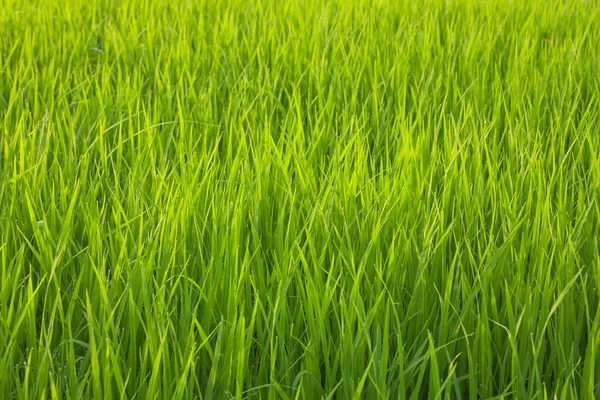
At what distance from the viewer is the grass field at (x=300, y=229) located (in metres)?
0.92

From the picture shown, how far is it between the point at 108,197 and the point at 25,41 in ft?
3.65

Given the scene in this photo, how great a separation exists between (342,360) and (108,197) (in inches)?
27.6

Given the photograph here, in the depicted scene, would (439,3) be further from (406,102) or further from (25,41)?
(25,41)


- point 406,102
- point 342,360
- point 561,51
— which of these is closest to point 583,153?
point 406,102

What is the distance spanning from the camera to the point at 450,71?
2061 millimetres

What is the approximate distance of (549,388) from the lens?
3.11 ft

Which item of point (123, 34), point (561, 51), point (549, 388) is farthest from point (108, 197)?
point (561, 51)

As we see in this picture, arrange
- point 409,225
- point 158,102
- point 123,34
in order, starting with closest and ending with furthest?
point 409,225 < point 158,102 < point 123,34

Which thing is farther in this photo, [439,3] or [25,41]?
[439,3]

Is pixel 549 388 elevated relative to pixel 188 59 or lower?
lower

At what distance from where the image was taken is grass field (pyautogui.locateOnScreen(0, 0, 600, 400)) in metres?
0.92

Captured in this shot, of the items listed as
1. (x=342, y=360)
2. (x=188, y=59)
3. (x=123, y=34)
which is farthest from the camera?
(x=123, y=34)

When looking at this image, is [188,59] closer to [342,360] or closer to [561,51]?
[561,51]

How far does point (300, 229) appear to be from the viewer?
1.25 meters
